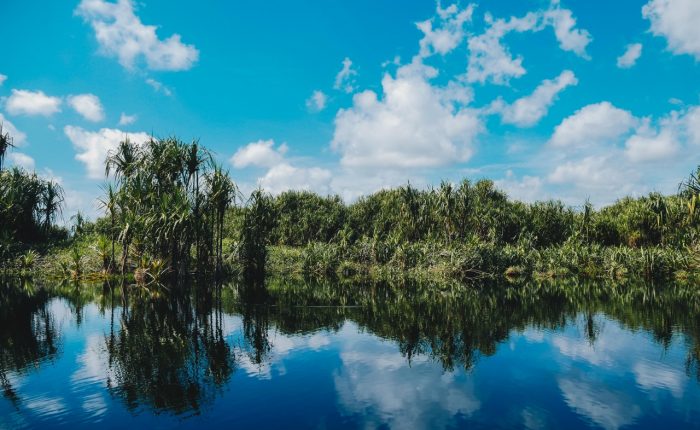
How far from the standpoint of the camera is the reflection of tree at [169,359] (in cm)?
840

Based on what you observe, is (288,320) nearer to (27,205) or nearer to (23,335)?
(23,335)

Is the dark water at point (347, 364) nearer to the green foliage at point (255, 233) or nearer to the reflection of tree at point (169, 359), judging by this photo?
the reflection of tree at point (169, 359)

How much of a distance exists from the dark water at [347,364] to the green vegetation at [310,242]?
6589 millimetres

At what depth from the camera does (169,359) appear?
1048 centimetres

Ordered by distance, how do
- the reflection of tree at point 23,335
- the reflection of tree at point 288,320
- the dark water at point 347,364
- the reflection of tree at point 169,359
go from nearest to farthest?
the dark water at point 347,364
the reflection of tree at point 169,359
the reflection of tree at point 288,320
the reflection of tree at point 23,335

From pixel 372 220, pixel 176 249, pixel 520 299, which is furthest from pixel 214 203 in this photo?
pixel 372 220

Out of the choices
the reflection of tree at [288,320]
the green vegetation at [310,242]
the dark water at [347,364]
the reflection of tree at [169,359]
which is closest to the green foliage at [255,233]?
the green vegetation at [310,242]

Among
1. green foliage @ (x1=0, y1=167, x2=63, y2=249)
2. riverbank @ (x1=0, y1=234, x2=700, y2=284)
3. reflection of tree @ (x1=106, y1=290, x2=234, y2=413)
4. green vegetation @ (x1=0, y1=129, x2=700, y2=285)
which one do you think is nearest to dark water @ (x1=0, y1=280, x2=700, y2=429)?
reflection of tree @ (x1=106, y1=290, x2=234, y2=413)

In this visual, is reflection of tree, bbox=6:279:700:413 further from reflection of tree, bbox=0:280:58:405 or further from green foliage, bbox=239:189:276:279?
green foliage, bbox=239:189:276:279

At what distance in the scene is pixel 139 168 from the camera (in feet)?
79.7

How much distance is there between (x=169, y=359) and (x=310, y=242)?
23831mm

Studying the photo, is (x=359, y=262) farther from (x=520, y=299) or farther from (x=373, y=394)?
(x=373, y=394)

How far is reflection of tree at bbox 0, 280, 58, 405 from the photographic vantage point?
9940mm

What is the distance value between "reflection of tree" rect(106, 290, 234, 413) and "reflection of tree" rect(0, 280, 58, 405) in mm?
1596
